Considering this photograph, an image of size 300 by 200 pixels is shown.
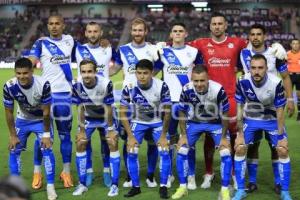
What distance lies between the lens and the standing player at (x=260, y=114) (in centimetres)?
521

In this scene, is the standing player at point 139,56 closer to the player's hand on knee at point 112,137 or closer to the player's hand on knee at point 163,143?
the player's hand on knee at point 163,143

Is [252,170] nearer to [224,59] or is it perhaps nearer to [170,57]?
[224,59]

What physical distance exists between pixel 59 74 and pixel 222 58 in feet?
7.14

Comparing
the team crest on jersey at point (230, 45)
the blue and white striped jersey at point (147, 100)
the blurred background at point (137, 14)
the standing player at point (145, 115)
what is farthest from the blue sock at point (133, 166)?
the blurred background at point (137, 14)

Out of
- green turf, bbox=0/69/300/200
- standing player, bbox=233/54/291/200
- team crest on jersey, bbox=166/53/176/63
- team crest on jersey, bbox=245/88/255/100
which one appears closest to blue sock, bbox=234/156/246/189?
standing player, bbox=233/54/291/200

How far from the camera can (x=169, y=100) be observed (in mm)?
5645

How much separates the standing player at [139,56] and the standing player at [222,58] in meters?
0.65

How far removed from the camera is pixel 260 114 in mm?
5480

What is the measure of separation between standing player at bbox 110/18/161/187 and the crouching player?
1.77 feet

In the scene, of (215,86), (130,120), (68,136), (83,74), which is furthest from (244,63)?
(68,136)

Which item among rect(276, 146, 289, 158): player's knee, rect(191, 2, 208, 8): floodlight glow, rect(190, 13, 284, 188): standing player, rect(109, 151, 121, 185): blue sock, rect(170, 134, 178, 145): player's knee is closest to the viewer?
rect(276, 146, 289, 158): player's knee

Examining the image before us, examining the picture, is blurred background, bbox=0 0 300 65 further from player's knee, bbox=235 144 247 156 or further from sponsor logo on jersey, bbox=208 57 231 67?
player's knee, bbox=235 144 247 156

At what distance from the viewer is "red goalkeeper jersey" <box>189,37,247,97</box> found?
5.96m

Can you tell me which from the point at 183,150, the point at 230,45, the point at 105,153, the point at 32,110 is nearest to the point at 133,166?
the point at 183,150
